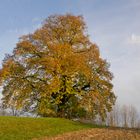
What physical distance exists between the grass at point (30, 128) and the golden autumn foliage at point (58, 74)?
10.4 metres

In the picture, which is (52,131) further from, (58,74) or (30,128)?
(58,74)

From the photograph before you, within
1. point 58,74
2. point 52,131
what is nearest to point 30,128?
point 52,131

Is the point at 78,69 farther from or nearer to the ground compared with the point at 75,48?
nearer to the ground

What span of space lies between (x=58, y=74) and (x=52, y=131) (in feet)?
55.6

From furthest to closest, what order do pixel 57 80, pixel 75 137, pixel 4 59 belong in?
pixel 4 59, pixel 57 80, pixel 75 137

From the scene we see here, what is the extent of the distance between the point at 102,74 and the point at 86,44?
4115mm

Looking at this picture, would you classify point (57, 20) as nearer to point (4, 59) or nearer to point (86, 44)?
point (86, 44)

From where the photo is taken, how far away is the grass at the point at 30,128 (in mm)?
28672

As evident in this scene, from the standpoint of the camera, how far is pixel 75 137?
2658cm

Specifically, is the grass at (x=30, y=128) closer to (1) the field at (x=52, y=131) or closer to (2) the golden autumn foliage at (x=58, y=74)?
(1) the field at (x=52, y=131)

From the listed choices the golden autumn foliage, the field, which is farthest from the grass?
the golden autumn foliage

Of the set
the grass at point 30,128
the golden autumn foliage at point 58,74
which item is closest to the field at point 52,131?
the grass at point 30,128

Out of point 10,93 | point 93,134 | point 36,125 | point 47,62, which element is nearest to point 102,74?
point 47,62

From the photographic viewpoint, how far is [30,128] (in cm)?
3167
